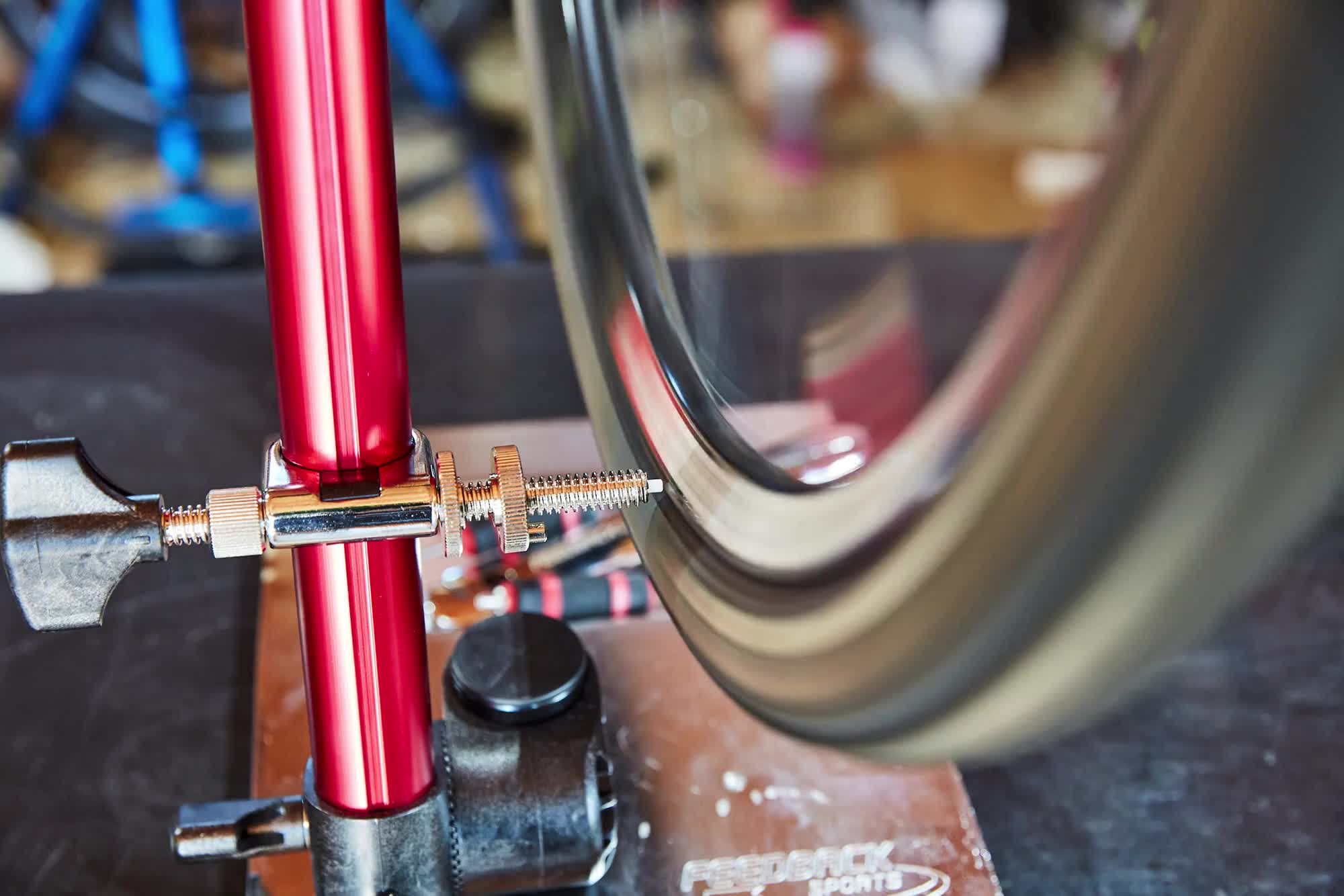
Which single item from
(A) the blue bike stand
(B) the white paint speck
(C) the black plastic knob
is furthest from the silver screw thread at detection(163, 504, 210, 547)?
(B) the white paint speck

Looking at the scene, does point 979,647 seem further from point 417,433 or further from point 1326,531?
point 1326,531

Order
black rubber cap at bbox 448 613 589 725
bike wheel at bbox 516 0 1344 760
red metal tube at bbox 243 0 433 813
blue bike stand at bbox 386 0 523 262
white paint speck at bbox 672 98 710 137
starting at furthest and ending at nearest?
white paint speck at bbox 672 98 710 137 < blue bike stand at bbox 386 0 523 262 < black rubber cap at bbox 448 613 589 725 < red metal tube at bbox 243 0 433 813 < bike wheel at bbox 516 0 1344 760

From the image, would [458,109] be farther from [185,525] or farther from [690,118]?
[185,525]

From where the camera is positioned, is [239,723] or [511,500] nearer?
[511,500]

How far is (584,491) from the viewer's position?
277 millimetres

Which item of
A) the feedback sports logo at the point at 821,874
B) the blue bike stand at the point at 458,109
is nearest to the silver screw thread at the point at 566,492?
the feedback sports logo at the point at 821,874

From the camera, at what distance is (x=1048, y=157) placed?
1.52 metres

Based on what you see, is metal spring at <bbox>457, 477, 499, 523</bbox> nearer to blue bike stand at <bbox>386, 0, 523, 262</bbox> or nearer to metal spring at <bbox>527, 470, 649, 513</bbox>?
metal spring at <bbox>527, 470, 649, 513</bbox>

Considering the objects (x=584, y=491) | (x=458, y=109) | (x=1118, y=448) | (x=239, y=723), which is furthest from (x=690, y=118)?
(x=1118, y=448)

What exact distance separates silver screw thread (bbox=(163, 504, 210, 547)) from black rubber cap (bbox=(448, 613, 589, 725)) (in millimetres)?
112

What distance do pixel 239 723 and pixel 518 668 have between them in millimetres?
130

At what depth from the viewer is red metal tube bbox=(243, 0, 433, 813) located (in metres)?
0.25

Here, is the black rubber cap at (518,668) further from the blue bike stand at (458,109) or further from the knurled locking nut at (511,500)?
the blue bike stand at (458,109)

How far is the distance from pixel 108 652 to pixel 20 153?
3.59 feet
